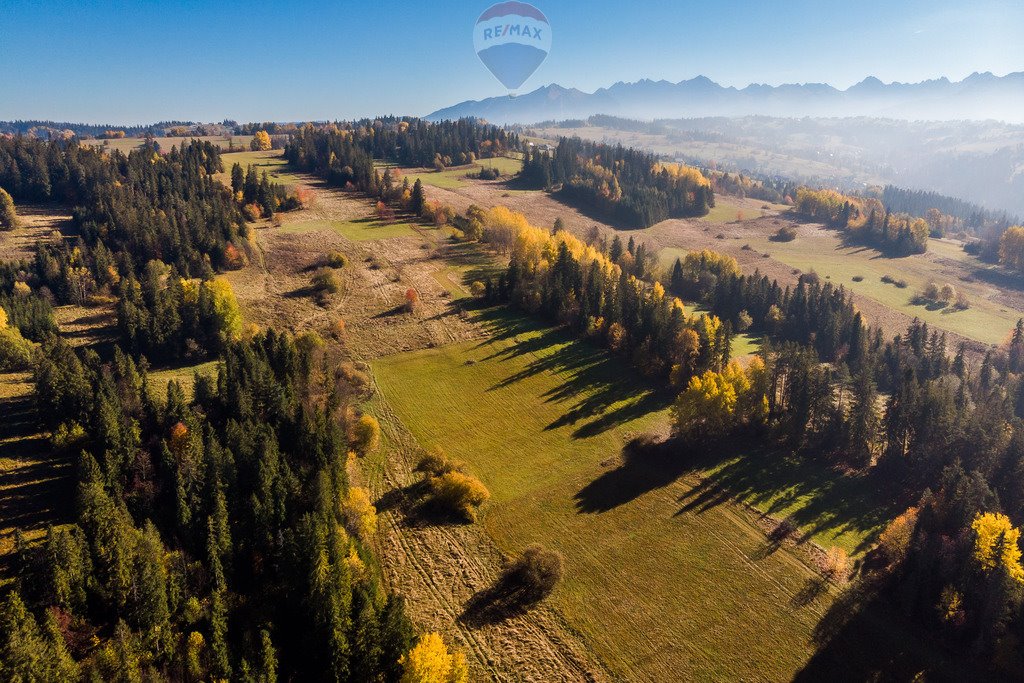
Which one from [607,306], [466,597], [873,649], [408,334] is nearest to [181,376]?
[408,334]

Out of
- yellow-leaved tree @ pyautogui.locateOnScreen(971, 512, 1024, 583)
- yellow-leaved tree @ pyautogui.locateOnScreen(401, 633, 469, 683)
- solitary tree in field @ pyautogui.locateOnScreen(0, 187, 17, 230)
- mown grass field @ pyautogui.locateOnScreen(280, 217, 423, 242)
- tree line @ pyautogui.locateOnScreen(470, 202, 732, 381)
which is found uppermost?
solitary tree in field @ pyautogui.locateOnScreen(0, 187, 17, 230)

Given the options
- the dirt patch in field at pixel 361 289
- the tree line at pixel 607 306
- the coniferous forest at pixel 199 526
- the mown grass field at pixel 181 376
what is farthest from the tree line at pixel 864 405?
the mown grass field at pixel 181 376

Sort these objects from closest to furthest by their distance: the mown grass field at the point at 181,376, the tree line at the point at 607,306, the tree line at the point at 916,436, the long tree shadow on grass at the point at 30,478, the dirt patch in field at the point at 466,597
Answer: the dirt patch in field at the point at 466,597 → the tree line at the point at 916,436 → the long tree shadow on grass at the point at 30,478 → the mown grass field at the point at 181,376 → the tree line at the point at 607,306

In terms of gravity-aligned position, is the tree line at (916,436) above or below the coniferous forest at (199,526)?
below

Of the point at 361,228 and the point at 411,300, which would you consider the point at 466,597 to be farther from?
the point at 361,228

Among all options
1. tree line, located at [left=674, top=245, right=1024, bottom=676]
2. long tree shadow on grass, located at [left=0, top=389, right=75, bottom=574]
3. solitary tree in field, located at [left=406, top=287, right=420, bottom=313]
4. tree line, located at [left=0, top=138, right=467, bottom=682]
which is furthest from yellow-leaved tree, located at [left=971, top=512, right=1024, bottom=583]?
solitary tree in field, located at [left=406, top=287, right=420, bottom=313]

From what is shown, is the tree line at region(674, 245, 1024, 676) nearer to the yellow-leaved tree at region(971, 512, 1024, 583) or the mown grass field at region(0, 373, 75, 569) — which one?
the yellow-leaved tree at region(971, 512, 1024, 583)

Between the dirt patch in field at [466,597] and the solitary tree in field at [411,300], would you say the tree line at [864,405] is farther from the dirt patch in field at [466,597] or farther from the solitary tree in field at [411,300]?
the dirt patch in field at [466,597]
